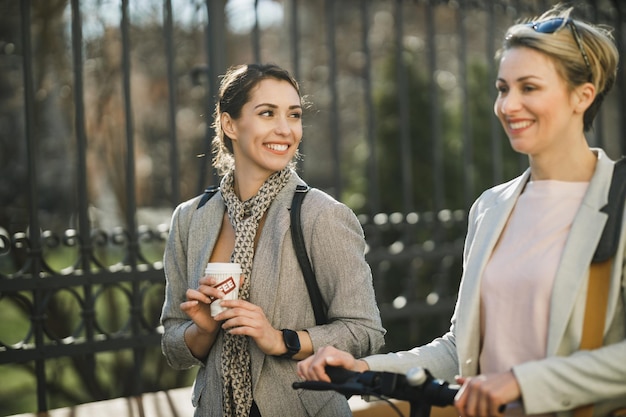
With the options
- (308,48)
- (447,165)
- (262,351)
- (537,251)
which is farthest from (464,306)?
(308,48)

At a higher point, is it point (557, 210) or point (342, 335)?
point (557, 210)

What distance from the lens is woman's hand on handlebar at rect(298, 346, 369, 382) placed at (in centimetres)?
226

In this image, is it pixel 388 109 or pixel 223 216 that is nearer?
Result: pixel 223 216

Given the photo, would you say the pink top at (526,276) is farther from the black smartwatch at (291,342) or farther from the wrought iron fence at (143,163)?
the wrought iron fence at (143,163)

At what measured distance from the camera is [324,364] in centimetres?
227

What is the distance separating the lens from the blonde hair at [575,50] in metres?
2.22

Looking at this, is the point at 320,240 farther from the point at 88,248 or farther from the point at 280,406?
the point at 88,248

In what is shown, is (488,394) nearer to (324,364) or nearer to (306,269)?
(324,364)

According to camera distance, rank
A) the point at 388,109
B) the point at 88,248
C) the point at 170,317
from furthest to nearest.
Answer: the point at 388,109
the point at 88,248
the point at 170,317

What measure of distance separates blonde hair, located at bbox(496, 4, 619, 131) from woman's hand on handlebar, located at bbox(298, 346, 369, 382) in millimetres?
920

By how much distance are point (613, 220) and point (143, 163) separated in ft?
23.9

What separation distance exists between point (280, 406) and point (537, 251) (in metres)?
0.98

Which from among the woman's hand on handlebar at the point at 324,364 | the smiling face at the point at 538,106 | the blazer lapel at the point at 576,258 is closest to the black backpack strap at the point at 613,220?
the blazer lapel at the point at 576,258

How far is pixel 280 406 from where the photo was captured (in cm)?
270
